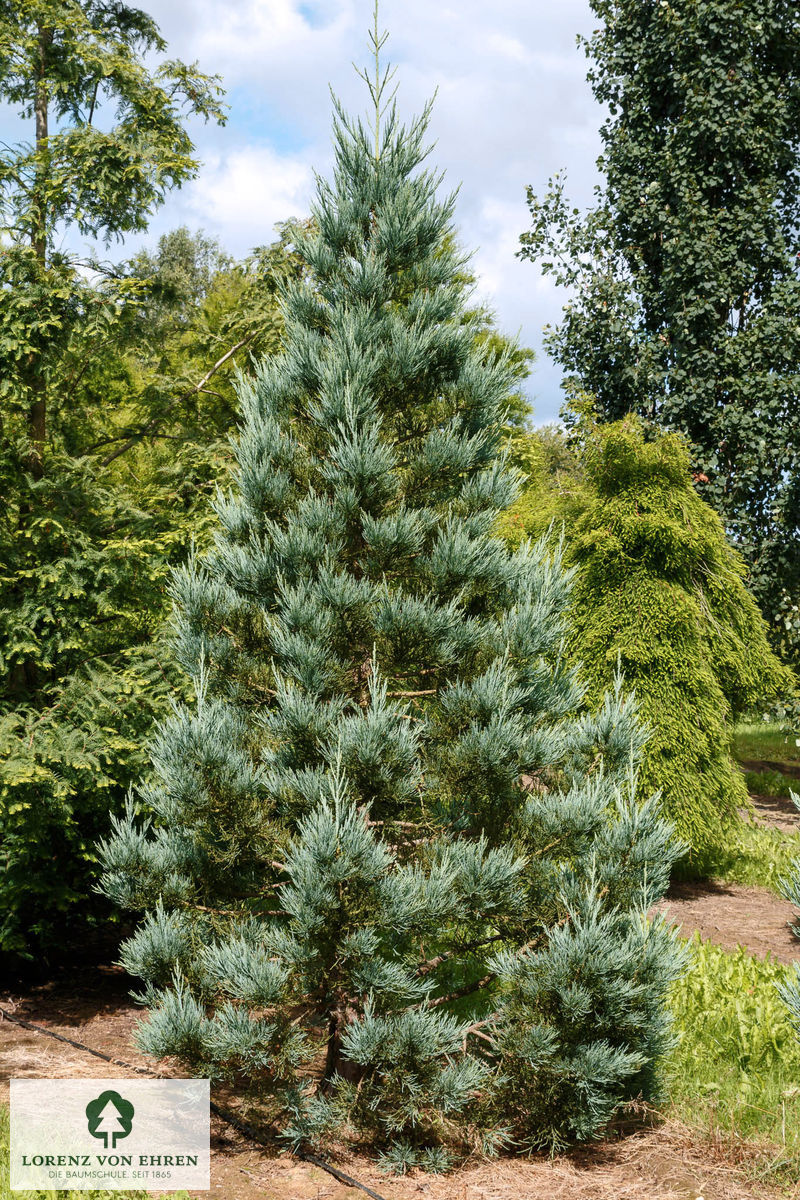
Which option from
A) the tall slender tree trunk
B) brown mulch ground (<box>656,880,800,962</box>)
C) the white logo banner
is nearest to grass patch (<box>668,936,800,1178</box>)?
brown mulch ground (<box>656,880,800,962</box>)

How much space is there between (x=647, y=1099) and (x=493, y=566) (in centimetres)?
267

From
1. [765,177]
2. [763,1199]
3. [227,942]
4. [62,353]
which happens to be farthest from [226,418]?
[765,177]

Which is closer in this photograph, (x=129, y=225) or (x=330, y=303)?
(x=330, y=303)

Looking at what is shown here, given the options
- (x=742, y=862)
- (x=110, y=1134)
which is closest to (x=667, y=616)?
(x=742, y=862)

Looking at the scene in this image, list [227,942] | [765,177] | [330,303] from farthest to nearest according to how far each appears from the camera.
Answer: [765,177]
[330,303]
[227,942]

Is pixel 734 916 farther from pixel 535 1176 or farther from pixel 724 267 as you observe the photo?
pixel 724 267

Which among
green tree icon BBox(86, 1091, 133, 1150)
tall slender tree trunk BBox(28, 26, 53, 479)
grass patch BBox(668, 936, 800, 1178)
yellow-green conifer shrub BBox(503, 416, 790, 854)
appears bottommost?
green tree icon BBox(86, 1091, 133, 1150)

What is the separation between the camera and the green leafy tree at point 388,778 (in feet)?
13.1

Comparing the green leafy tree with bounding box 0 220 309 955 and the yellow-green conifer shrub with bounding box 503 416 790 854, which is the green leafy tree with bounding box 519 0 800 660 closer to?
the yellow-green conifer shrub with bounding box 503 416 790 854

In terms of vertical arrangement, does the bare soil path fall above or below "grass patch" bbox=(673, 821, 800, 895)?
below

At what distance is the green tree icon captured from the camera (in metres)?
4.43

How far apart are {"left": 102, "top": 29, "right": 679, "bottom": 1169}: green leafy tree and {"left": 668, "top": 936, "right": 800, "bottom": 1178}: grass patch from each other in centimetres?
46

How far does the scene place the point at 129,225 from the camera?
24.3ft

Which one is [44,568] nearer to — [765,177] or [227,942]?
[227,942]
